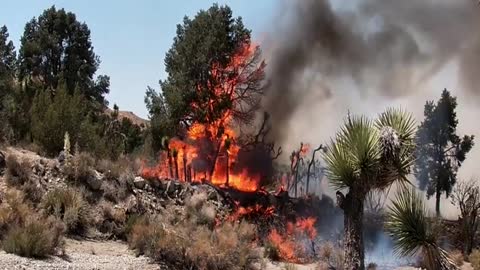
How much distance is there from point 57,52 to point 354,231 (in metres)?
31.6

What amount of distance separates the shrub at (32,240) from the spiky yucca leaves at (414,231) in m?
8.57

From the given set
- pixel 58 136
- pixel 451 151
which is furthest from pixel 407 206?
pixel 451 151

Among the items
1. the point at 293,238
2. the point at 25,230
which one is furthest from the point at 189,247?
the point at 293,238

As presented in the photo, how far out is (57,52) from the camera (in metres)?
39.4

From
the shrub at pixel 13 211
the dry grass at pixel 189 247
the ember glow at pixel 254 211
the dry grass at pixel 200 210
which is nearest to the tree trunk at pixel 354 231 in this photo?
the dry grass at pixel 189 247

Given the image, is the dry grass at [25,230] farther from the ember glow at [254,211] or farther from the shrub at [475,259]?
the shrub at [475,259]

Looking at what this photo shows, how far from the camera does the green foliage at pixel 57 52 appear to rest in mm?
38781

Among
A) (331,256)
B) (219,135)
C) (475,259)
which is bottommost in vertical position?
(331,256)

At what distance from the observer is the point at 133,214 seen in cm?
2094

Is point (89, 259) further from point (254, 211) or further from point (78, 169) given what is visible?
point (254, 211)

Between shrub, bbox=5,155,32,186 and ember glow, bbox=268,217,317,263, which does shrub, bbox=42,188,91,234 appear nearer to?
shrub, bbox=5,155,32,186

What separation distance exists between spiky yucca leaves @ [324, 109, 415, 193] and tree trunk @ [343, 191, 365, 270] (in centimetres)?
31

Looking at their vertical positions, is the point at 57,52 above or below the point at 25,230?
above

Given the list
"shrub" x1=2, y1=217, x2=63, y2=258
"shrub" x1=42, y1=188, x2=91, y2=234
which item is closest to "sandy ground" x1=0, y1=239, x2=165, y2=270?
"shrub" x1=2, y1=217, x2=63, y2=258
